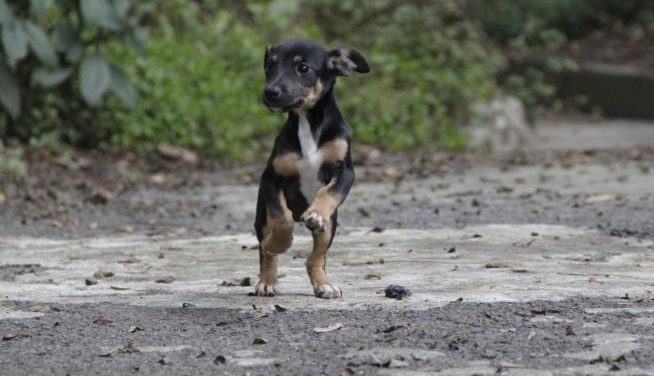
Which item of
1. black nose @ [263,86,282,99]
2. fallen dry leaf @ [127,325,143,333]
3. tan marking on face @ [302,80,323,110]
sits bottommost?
fallen dry leaf @ [127,325,143,333]

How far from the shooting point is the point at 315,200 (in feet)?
17.0

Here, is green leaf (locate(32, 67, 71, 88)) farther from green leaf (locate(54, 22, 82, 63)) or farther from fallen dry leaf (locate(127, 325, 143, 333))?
fallen dry leaf (locate(127, 325, 143, 333))

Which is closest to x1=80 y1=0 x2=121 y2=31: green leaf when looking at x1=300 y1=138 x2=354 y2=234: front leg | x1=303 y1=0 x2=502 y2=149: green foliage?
x1=303 y1=0 x2=502 y2=149: green foliage

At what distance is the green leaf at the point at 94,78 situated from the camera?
10.6 metres

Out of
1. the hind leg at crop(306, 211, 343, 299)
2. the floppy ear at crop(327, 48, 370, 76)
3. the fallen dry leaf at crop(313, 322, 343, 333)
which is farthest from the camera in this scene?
the floppy ear at crop(327, 48, 370, 76)

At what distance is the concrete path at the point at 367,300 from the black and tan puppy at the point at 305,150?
11.9 inches

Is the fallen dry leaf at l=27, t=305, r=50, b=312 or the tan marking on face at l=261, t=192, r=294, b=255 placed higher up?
the tan marking on face at l=261, t=192, r=294, b=255

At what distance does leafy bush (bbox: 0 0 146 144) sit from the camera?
401 inches

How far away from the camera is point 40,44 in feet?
33.6

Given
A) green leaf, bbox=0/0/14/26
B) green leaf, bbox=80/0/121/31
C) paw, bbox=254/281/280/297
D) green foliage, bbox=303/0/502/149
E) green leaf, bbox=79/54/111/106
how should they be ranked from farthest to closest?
green foliage, bbox=303/0/502/149, green leaf, bbox=79/54/111/106, green leaf, bbox=80/0/121/31, green leaf, bbox=0/0/14/26, paw, bbox=254/281/280/297

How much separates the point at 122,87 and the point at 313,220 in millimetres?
6162

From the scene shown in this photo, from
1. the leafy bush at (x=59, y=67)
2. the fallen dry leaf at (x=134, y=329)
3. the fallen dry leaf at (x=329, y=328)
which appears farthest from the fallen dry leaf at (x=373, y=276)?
the leafy bush at (x=59, y=67)

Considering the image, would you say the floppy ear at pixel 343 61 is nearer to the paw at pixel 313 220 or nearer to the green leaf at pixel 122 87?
the paw at pixel 313 220

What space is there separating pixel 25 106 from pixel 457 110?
16.4ft
